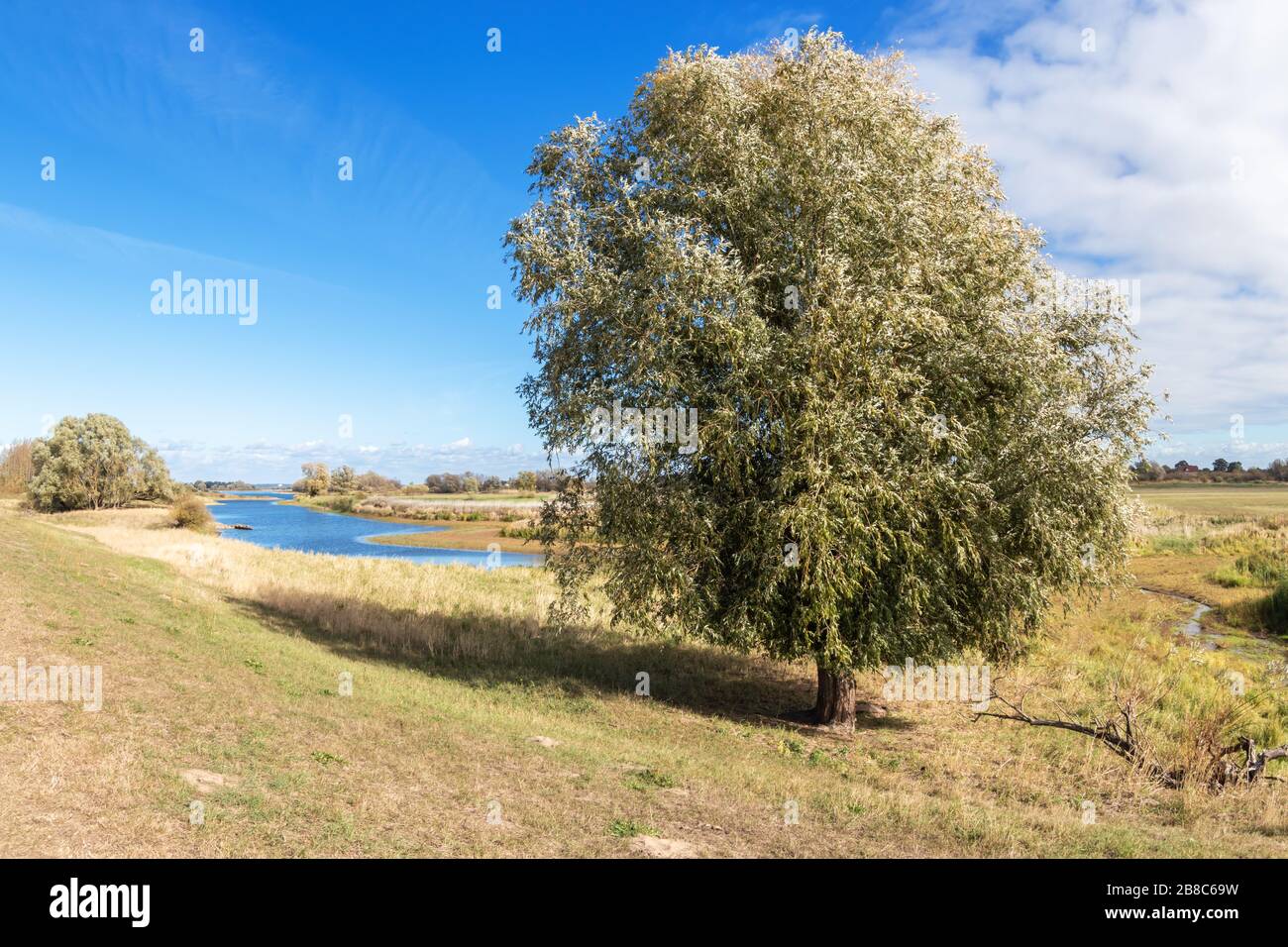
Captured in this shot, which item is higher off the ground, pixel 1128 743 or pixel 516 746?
pixel 516 746

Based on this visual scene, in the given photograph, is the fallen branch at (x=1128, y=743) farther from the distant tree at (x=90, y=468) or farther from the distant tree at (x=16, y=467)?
the distant tree at (x=16, y=467)

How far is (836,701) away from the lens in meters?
19.0

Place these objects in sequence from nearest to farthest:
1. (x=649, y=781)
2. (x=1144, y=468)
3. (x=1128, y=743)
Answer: (x=649, y=781) → (x=1128, y=743) → (x=1144, y=468)

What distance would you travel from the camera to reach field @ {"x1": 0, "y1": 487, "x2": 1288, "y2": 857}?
29.8 ft

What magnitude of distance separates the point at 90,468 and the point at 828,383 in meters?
105

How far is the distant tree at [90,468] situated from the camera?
88.1m

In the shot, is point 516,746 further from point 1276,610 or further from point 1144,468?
point 1276,610

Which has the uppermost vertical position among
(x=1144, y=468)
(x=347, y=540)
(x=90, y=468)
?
(x=90, y=468)

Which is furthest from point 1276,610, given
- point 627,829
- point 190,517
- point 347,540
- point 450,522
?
point 450,522

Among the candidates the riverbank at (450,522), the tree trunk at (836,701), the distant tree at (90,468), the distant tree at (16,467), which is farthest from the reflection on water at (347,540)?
the tree trunk at (836,701)

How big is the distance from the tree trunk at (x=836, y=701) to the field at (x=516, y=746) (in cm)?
85
